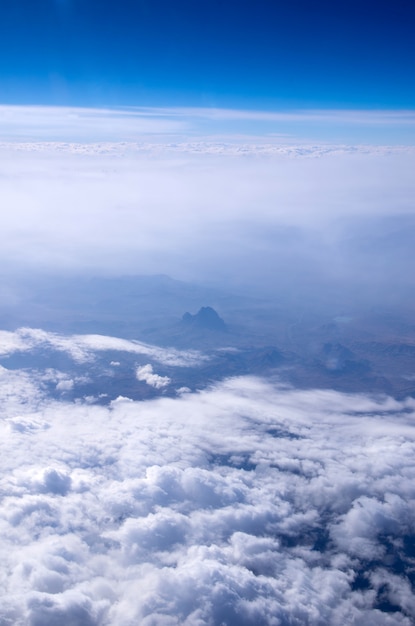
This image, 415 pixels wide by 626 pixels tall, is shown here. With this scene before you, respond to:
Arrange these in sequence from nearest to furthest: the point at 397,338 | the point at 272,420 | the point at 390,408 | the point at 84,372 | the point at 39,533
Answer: the point at 39,533 → the point at 272,420 → the point at 390,408 → the point at 84,372 → the point at 397,338

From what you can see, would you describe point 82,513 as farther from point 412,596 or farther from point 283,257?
point 283,257

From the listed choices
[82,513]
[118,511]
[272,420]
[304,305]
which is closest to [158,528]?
[118,511]

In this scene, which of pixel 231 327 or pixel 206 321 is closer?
pixel 206 321

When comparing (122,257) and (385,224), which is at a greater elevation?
(385,224)

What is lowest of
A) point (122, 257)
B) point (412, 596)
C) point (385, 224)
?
point (412, 596)

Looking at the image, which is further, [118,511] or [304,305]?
[304,305]

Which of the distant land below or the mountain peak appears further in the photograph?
the mountain peak

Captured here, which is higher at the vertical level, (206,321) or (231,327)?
(206,321)

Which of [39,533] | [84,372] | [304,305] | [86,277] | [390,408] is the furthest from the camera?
[86,277]

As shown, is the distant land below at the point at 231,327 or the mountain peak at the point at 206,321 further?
the mountain peak at the point at 206,321

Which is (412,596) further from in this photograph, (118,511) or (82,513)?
(82,513)
